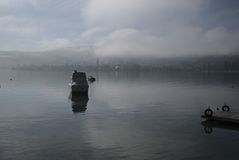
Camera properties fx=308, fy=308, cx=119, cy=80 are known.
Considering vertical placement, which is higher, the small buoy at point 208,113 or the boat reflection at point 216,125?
the small buoy at point 208,113

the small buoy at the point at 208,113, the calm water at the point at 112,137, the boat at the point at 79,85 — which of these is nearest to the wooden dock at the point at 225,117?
the small buoy at the point at 208,113

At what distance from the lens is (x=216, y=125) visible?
42.8m

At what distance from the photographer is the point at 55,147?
30.1 m

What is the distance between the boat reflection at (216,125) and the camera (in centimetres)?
3993

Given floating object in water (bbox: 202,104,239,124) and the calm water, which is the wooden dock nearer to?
floating object in water (bbox: 202,104,239,124)

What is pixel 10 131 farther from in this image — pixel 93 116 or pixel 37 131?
pixel 93 116

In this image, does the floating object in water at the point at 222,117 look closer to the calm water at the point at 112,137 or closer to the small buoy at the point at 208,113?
the small buoy at the point at 208,113

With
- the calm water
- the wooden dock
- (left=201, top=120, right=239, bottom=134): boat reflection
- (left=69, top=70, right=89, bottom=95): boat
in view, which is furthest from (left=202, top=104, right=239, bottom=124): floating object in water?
(left=69, top=70, right=89, bottom=95): boat

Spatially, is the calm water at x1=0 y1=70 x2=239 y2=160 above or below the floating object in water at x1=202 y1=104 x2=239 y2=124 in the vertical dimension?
below

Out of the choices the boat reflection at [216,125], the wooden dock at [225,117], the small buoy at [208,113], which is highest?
the small buoy at [208,113]

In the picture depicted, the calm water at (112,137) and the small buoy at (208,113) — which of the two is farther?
the small buoy at (208,113)

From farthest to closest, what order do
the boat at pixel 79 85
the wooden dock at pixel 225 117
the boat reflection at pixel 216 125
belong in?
the boat at pixel 79 85, the wooden dock at pixel 225 117, the boat reflection at pixel 216 125

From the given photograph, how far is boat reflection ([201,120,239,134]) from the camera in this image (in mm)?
39931

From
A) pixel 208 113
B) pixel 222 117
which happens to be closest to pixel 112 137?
pixel 222 117
